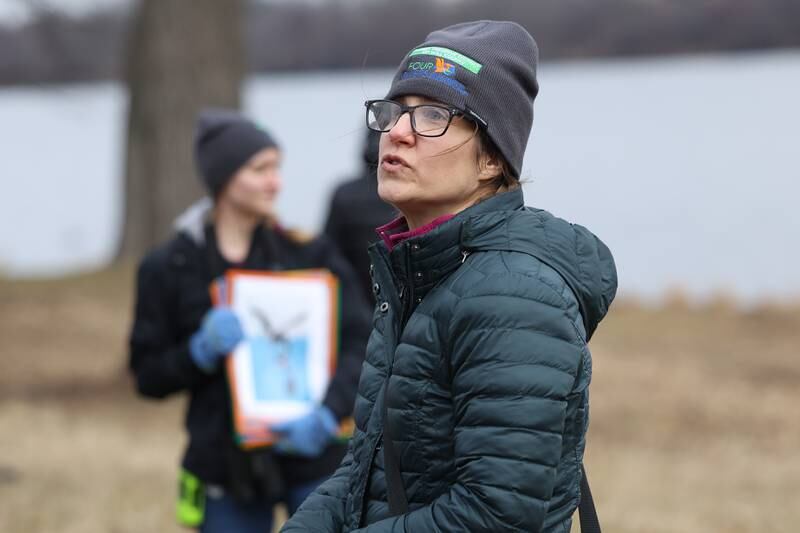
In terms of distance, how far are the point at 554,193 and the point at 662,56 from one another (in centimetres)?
638

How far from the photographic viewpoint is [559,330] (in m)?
1.98

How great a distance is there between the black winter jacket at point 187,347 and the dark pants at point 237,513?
0.18ft

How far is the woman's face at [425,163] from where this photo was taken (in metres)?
2.16

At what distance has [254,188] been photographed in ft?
13.6

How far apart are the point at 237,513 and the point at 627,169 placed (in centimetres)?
1583

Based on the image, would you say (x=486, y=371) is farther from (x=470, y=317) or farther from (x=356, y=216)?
(x=356, y=216)

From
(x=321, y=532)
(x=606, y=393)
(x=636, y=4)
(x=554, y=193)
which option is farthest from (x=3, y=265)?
(x=321, y=532)

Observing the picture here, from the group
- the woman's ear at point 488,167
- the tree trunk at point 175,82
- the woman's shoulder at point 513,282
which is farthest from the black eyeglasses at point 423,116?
the tree trunk at point 175,82

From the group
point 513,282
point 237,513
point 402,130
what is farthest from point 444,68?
point 237,513

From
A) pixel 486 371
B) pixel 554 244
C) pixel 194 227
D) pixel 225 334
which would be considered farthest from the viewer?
pixel 194 227

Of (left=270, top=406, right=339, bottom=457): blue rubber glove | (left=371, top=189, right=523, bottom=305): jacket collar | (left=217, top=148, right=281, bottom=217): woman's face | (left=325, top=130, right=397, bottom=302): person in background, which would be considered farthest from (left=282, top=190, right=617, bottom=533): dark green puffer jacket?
(left=325, top=130, right=397, bottom=302): person in background

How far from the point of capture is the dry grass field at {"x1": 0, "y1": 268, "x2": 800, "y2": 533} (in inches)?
249

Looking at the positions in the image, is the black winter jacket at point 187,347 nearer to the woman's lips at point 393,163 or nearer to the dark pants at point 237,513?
the dark pants at point 237,513

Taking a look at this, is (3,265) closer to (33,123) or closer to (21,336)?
(21,336)
